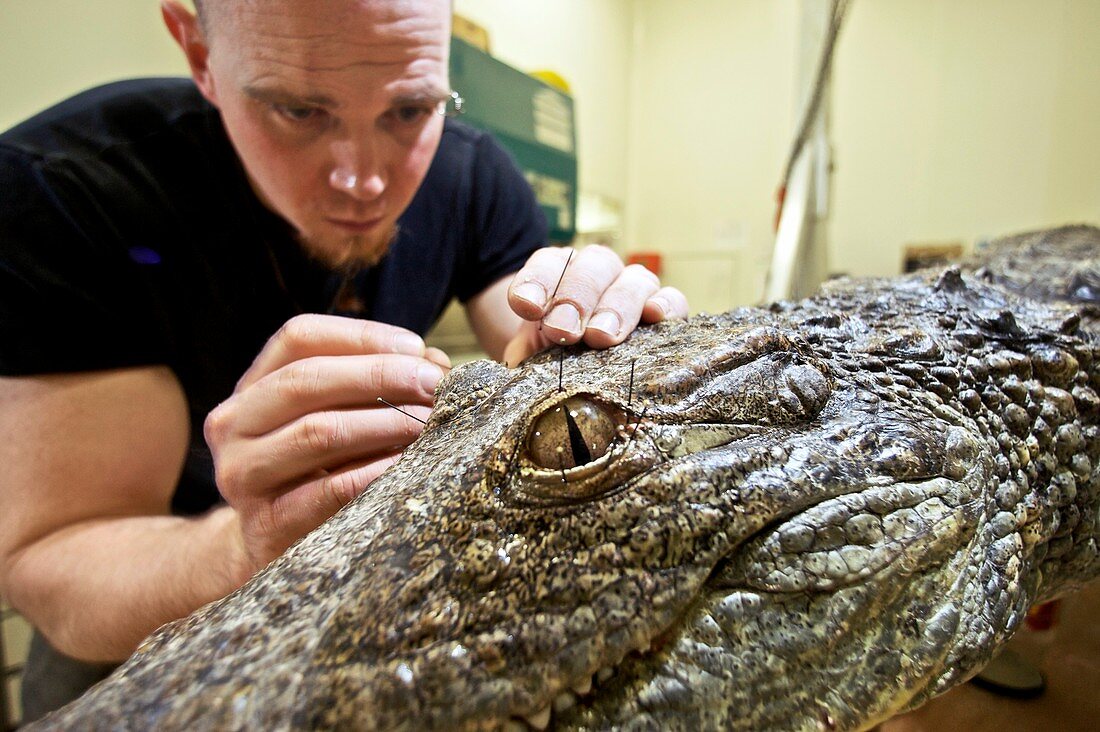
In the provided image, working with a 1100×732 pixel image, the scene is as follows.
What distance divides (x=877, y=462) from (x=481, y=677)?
2.15 ft

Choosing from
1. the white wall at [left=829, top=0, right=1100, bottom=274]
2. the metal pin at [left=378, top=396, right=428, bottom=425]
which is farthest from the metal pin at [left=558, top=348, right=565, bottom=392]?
the white wall at [left=829, top=0, right=1100, bottom=274]

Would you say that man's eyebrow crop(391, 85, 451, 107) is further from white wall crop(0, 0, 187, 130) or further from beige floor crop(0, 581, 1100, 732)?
beige floor crop(0, 581, 1100, 732)

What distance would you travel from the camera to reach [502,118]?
75.6 inches

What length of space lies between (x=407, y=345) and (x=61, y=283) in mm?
835

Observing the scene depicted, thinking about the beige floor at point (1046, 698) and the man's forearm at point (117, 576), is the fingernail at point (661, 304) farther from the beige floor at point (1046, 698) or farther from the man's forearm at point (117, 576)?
the man's forearm at point (117, 576)

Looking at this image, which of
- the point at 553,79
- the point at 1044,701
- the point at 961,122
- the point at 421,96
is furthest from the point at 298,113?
the point at 961,122

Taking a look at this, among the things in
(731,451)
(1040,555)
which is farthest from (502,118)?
(1040,555)

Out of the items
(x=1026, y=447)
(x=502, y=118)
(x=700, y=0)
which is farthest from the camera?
(x=700, y=0)

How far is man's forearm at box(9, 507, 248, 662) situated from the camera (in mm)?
1229

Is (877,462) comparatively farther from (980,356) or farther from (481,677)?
(481,677)

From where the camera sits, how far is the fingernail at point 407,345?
1.07 meters

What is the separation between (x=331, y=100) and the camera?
1065 millimetres

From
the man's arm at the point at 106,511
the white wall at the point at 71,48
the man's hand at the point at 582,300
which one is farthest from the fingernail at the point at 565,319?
the white wall at the point at 71,48

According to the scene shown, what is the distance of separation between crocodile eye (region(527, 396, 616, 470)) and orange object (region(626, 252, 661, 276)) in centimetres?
69
